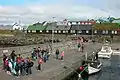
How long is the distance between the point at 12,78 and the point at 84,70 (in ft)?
49.8

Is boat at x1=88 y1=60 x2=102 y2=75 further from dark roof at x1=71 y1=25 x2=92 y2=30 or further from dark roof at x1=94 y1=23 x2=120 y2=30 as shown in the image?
dark roof at x1=94 y1=23 x2=120 y2=30

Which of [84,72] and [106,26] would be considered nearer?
[84,72]

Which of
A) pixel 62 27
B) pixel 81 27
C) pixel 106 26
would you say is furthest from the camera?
pixel 62 27

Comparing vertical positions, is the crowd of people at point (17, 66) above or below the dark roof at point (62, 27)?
below

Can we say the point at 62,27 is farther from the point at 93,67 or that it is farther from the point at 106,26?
the point at 93,67

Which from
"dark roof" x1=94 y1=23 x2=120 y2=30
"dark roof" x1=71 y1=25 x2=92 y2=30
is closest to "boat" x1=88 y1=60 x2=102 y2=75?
"dark roof" x1=71 y1=25 x2=92 y2=30

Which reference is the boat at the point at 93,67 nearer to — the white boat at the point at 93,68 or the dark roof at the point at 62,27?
the white boat at the point at 93,68

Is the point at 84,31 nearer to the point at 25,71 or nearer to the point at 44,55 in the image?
the point at 44,55

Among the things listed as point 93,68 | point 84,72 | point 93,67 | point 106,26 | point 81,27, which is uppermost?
point 106,26

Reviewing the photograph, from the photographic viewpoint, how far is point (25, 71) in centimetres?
2684

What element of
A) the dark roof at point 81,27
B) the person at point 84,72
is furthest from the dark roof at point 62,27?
the person at point 84,72

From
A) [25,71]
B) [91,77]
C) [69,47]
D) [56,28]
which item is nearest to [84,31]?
[56,28]

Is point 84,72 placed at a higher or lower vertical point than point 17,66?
lower

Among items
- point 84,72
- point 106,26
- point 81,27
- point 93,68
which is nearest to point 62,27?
point 81,27
